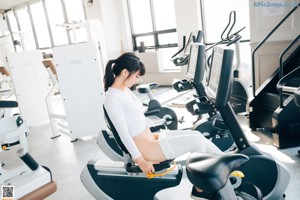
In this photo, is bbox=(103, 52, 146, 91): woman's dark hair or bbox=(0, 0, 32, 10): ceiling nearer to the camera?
bbox=(103, 52, 146, 91): woman's dark hair

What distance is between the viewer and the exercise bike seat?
0.91 meters

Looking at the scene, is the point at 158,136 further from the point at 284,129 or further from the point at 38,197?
the point at 284,129

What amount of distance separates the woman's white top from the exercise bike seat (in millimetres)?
949

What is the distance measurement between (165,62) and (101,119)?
4.17 m

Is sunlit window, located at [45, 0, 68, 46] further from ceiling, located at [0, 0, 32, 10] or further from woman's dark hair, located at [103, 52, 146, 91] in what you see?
woman's dark hair, located at [103, 52, 146, 91]

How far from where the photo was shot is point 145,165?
191cm

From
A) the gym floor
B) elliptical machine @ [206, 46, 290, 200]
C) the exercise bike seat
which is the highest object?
the exercise bike seat

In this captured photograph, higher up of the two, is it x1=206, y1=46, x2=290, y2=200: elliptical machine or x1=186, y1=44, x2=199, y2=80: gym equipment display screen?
x1=186, y1=44, x2=199, y2=80: gym equipment display screen

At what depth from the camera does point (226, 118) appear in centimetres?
182

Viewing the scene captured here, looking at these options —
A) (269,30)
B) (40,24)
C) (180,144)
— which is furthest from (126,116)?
(40,24)

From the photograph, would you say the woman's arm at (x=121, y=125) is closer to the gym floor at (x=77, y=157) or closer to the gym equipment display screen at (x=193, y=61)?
the gym floor at (x=77, y=157)

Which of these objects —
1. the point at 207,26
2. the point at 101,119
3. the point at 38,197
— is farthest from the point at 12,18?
the point at 38,197

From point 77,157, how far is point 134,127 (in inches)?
A: 75.6

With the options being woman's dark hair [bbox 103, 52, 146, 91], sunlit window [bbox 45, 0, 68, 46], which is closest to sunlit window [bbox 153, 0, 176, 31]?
sunlit window [bbox 45, 0, 68, 46]
